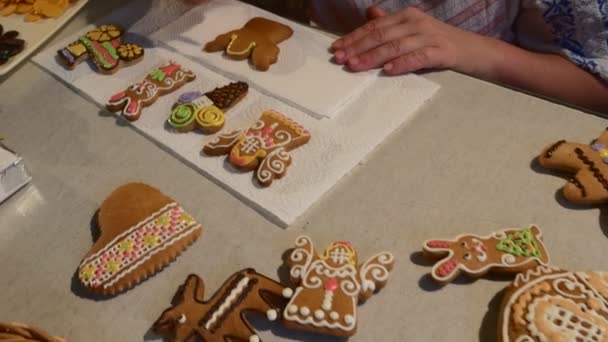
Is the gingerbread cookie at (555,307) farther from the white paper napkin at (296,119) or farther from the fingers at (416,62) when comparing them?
the fingers at (416,62)

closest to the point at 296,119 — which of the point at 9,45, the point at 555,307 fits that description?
the point at 555,307

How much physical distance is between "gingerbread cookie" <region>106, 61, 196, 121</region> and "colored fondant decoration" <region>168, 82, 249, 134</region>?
0.04m

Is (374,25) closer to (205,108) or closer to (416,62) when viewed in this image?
(416,62)

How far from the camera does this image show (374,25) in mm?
974

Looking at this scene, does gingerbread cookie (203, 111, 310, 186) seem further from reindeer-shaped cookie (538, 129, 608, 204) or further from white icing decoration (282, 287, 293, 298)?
reindeer-shaped cookie (538, 129, 608, 204)

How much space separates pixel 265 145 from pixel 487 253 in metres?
0.33

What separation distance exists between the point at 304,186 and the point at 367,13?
0.44 metres

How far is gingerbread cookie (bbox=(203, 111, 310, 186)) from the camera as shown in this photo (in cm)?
78

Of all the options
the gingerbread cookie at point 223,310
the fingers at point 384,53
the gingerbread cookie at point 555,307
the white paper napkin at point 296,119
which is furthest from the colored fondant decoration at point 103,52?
the gingerbread cookie at point 555,307

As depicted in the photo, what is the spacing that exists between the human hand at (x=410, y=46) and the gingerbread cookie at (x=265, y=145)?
0.17 m

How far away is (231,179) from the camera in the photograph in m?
0.79

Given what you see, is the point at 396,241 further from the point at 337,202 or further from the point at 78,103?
the point at 78,103

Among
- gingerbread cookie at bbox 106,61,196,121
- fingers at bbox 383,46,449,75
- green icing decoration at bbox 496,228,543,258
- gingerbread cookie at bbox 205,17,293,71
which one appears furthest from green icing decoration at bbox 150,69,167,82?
green icing decoration at bbox 496,228,543,258

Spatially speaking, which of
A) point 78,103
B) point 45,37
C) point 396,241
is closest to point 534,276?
point 396,241
